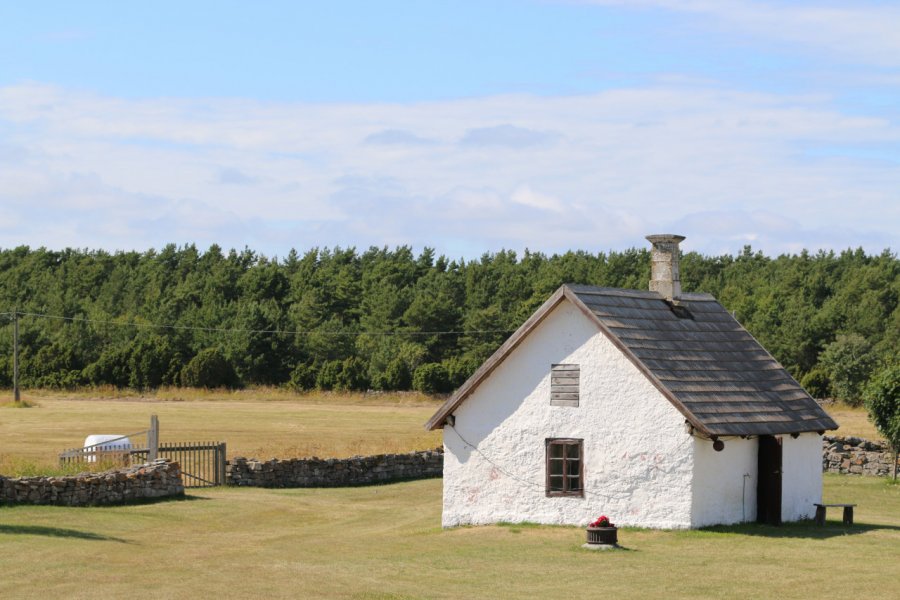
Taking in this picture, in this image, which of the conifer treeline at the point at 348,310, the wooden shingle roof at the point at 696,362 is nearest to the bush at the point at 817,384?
the conifer treeline at the point at 348,310

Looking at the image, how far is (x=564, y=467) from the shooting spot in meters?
27.1

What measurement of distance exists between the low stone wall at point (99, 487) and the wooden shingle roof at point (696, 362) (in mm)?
7940

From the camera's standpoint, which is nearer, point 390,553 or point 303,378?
point 390,553

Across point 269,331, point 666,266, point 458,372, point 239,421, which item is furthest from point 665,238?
point 269,331

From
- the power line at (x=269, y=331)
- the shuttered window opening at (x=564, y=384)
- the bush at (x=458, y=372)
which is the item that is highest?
the power line at (x=269, y=331)

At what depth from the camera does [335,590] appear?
18.7 metres

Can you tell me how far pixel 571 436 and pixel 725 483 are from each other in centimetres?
316

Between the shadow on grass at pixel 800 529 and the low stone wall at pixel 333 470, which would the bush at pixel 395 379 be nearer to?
the low stone wall at pixel 333 470

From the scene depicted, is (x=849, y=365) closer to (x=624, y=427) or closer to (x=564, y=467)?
(x=564, y=467)

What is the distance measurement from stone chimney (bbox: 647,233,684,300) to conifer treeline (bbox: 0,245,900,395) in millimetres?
53751

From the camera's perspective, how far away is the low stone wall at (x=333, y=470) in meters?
37.3

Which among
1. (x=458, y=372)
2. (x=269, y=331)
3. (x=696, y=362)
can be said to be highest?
(x=269, y=331)

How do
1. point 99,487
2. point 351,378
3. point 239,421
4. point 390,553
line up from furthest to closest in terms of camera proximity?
point 351,378, point 239,421, point 99,487, point 390,553

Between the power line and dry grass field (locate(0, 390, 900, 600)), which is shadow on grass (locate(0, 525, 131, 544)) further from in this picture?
the power line
